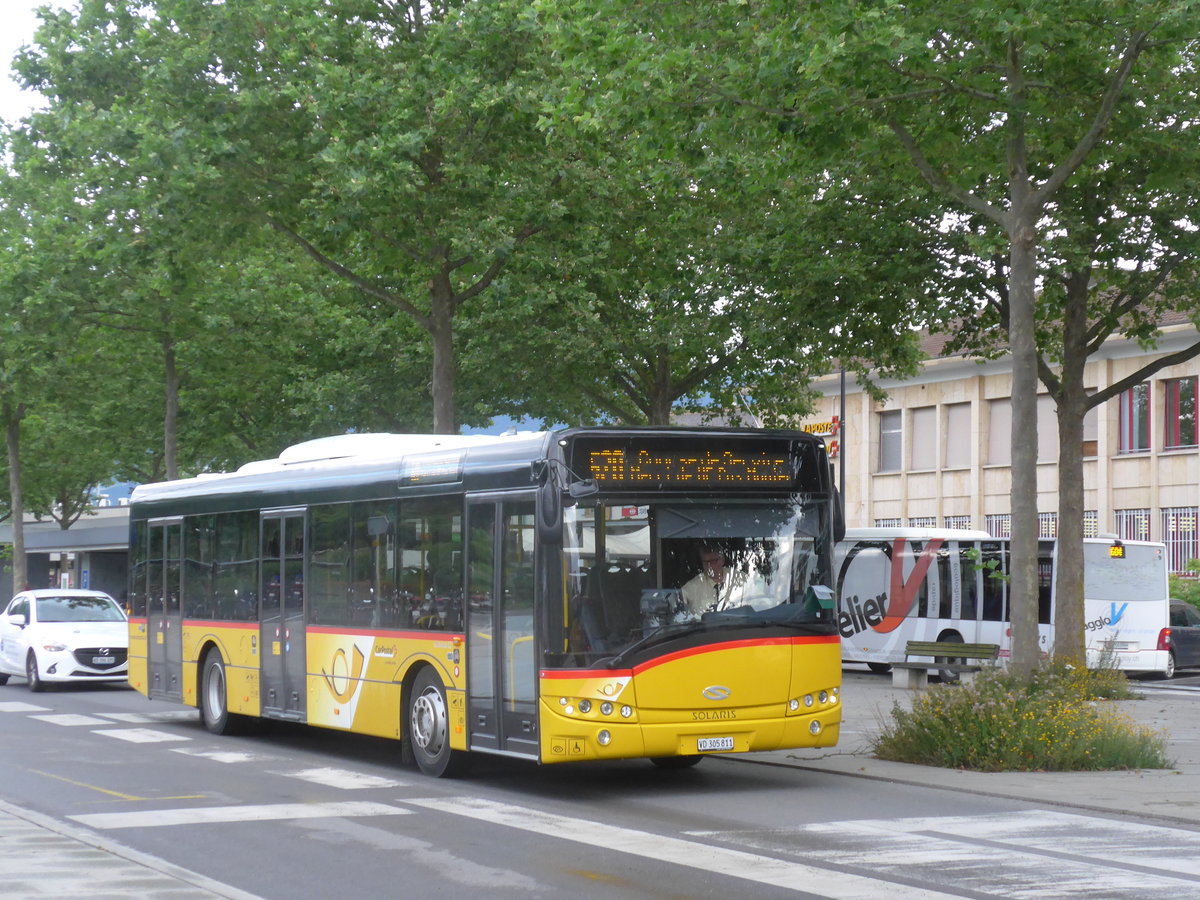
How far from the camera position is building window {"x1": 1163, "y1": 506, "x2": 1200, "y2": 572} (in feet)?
152

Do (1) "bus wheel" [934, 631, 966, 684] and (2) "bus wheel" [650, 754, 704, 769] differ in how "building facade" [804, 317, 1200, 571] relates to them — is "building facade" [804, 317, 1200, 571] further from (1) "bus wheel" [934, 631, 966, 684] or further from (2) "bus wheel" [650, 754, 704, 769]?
(2) "bus wheel" [650, 754, 704, 769]

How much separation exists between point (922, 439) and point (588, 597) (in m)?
44.3

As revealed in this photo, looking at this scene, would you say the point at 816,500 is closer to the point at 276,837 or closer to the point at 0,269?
the point at 276,837

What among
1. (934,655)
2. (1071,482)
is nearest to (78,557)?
(934,655)

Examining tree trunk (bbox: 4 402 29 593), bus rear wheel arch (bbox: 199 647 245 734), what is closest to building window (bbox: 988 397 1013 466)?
tree trunk (bbox: 4 402 29 593)

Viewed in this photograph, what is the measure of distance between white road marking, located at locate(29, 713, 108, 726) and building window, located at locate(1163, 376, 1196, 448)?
3395cm

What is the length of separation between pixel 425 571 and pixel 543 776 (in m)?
2.11

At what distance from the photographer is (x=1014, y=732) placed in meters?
14.7

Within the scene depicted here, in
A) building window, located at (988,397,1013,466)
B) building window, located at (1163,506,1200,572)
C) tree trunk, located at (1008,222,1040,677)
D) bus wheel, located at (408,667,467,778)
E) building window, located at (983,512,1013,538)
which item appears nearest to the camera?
bus wheel, located at (408,667,467,778)

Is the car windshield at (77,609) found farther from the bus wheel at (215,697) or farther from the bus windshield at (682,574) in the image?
the bus windshield at (682,574)

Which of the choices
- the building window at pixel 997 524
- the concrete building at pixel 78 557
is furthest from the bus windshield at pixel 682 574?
the concrete building at pixel 78 557

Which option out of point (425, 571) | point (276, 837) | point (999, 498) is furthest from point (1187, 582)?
point (276, 837)

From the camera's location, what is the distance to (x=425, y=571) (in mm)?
14805

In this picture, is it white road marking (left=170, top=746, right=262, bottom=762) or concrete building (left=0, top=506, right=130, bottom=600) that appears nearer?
white road marking (left=170, top=746, right=262, bottom=762)
